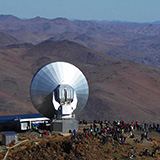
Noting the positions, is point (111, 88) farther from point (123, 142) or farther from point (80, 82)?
point (123, 142)

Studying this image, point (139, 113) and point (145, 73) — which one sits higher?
point (145, 73)

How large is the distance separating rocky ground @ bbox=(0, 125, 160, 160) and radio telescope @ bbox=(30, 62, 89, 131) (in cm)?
586

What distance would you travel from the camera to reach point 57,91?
41.9 m

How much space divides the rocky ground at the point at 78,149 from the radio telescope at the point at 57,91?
5862mm

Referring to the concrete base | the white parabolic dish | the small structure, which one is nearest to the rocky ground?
the small structure

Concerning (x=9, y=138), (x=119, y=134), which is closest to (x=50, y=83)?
(x=9, y=138)

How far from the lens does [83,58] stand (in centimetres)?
16762

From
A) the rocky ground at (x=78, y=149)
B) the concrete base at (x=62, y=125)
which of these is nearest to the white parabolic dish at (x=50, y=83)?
the concrete base at (x=62, y=125)

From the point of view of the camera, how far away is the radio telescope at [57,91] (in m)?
42.3

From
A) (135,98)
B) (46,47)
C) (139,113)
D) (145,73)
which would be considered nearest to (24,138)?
(139,113)

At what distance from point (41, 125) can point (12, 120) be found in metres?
3.45

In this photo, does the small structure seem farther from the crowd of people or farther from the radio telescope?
the radio telescope

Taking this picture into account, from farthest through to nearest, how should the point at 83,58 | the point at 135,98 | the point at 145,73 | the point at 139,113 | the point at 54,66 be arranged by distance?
the point at 83,58, the point at 145,73, the point at 135,98, the point at 139,113, the point at 54,66

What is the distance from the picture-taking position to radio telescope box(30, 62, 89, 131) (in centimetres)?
4234
